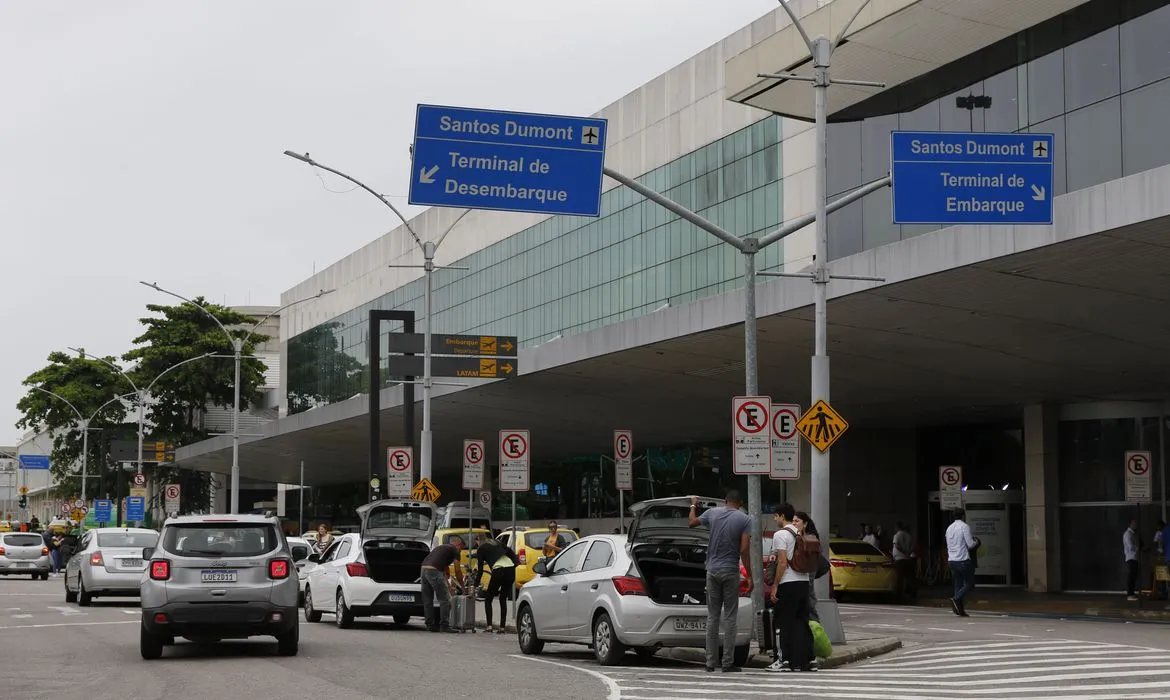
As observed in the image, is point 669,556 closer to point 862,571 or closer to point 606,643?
point 606,643

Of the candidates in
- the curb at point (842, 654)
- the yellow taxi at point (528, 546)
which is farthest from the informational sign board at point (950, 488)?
the curb at point (842, 654)

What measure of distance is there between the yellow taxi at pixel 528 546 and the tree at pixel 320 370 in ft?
129

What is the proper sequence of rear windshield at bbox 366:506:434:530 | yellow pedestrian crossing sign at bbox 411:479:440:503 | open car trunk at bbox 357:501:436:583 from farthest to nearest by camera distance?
yellow pedestrian crossing sign at bbox 411:479:440:503 < rear windshield at bbox 366:506:434:530 < open car trunk at bbox 357:501:436:583

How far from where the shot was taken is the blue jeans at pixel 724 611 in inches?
657

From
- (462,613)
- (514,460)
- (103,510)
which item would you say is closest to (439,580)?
(462,613)

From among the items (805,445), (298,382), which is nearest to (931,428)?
(805,445)

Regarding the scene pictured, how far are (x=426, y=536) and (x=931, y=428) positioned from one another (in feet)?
87.8

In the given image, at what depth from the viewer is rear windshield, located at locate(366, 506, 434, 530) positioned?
25531 millimetres

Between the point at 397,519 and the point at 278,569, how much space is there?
25.6 ft

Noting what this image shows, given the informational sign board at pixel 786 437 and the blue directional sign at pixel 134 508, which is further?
the blue directional sign at pixel 134 508

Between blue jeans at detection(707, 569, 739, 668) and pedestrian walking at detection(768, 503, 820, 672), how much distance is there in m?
0.49

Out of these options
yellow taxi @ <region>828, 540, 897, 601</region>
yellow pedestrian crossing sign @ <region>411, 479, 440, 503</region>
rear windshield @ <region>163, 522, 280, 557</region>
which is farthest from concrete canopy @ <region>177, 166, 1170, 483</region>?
rear windshield @ <region>163, 522, 280, 557</region>

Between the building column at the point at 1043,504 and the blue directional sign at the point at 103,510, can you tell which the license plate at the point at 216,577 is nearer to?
the building column at the point at 1043,504

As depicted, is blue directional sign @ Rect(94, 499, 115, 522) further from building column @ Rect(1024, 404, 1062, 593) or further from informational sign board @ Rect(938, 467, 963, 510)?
informational sign board @ Rect(938, 467, 963, 510)
